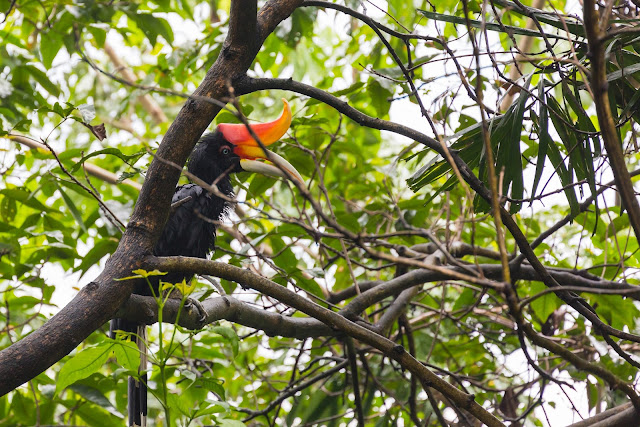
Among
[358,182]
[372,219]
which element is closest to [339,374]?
[372,219]

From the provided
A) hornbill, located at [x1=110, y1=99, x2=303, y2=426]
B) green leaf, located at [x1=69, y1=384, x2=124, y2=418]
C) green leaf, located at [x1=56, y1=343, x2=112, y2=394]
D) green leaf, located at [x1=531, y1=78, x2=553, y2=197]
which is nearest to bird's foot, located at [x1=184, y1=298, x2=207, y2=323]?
green leaf, located at [x1=56, y1=343, x2=112, y2=394]

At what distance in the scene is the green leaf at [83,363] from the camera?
65.3 inches

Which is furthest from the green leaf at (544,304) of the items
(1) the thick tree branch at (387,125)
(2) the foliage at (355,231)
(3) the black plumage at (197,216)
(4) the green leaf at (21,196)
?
(4) the green leaf at (21,196)

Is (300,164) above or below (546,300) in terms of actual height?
above

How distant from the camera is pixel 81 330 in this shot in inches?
63.1

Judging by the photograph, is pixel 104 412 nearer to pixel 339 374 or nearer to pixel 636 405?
pixel 339 374

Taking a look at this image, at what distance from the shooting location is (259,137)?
2.80 metres

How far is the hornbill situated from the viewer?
2.67 meters

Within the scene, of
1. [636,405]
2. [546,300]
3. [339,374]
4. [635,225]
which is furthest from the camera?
[339,374]

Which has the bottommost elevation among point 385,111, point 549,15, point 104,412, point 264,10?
point 104,412

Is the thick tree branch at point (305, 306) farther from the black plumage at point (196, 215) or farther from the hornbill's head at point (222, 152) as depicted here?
the hornbill's head at point (222, 152)

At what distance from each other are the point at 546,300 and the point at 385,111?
1125 mm

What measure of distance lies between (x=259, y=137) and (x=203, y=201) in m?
0.48

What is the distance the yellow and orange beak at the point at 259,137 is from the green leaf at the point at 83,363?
104 centimetres
